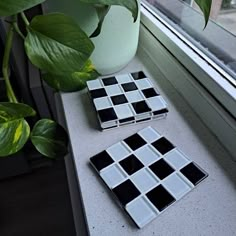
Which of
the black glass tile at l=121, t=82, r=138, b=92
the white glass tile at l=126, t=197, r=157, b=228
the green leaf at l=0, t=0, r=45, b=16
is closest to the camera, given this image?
the green leaf at l=0, t=0, r=45, b=16

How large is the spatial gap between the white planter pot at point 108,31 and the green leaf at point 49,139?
0.69 feet

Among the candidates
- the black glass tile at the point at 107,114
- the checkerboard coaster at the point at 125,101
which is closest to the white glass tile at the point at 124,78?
the checkerboard coaster at the point at 125,101

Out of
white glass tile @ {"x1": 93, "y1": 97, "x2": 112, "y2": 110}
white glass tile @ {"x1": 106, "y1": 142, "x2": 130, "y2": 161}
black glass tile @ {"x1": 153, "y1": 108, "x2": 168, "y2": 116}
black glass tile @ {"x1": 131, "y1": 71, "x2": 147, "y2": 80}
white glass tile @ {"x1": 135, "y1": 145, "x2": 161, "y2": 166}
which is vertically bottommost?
white glass tile @ {"x1": 106, "y1": 142, "x2": 130, "y2": 161}

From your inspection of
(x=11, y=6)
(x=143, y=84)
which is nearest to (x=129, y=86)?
(x=143, y=84)

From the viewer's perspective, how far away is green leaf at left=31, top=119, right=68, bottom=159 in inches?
18.6

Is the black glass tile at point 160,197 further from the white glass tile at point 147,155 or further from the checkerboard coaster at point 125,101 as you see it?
the checkerboard coaster at point 125,101

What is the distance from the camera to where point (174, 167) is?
1.46ft

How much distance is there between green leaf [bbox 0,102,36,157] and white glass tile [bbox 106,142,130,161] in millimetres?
162

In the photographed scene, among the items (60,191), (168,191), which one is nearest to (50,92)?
(60,191)

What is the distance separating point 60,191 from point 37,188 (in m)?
0.10

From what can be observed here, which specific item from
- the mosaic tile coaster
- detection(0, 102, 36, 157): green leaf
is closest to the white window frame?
the mosaic tile coaster

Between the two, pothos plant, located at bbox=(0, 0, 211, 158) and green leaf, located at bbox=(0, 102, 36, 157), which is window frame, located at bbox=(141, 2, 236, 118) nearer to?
pothos plant, located at bbox=(0, 0, 211, 158)

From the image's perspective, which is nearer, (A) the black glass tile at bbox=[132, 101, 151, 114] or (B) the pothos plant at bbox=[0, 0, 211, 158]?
(B) the pothos plant at bbox=[0, 0, 211, 158]

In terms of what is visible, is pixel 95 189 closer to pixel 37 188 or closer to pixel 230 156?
pixel 230 156
